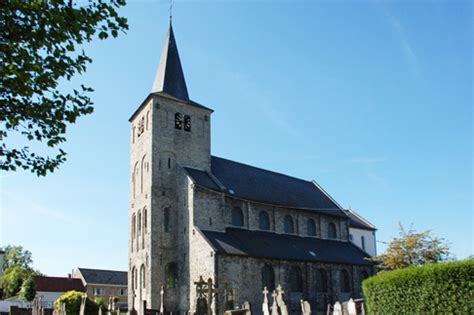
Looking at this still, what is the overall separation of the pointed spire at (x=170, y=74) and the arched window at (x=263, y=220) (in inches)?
416

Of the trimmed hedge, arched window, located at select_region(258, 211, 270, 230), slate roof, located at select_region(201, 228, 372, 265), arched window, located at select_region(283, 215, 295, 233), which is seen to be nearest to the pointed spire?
arched window, located at select_region(258, 211, 270, 230)

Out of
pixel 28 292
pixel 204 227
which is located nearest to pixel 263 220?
pixel 204 227

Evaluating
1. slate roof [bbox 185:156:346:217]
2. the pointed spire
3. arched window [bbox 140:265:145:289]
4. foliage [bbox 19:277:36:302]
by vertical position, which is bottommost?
foliage [bbox 19:277:36:302]

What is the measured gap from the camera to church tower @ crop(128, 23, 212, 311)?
31386 mm

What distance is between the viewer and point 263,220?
119ft

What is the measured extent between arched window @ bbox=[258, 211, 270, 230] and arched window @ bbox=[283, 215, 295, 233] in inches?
72.1

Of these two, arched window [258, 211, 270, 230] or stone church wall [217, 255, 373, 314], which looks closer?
stone church wall [217, 255, 373, 314]

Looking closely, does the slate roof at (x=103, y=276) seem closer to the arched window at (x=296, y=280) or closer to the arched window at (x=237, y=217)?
the arched window at (x=237, y=217)

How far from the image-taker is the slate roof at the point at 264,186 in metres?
34.7

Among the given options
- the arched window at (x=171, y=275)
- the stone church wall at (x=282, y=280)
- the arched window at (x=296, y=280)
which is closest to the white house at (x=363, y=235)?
the stone church wall at (x=282, y=280)

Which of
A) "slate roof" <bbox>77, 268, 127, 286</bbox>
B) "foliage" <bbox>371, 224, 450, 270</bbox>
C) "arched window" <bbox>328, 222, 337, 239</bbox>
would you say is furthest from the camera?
"slate roof" <bbox>77, 268, 127, 286</bbox>

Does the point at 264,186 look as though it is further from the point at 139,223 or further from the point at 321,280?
the point at 139,223

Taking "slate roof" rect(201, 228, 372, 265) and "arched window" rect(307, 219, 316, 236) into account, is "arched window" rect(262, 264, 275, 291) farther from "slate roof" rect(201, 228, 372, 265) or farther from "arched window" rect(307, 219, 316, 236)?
"arched window" rect(307, 219, 316, 236)

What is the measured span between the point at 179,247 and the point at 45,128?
23.4 metres
